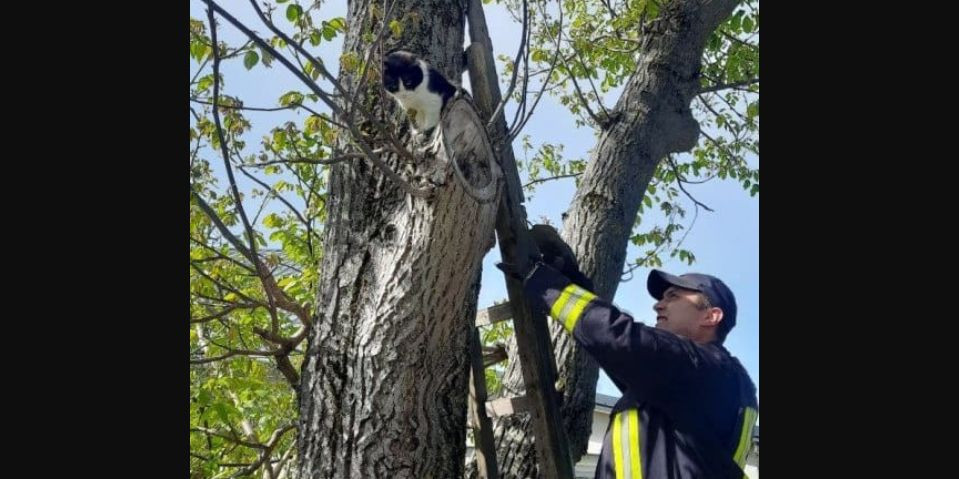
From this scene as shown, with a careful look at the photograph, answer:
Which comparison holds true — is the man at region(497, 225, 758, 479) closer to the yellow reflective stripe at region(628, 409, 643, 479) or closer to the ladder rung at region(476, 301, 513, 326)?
the yellow reflective stripe at region(628, 409, 643, 479)

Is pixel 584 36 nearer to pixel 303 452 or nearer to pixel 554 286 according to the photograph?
pixel 554 286

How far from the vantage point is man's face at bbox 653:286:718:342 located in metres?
2.77

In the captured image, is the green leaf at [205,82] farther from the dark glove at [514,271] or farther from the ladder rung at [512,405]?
the ladder rung at [512,405]

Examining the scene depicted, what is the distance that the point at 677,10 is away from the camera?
4133mm

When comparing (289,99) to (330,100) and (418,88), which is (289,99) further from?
(330,100)

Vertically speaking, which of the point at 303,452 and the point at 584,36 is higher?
the point at 584,36

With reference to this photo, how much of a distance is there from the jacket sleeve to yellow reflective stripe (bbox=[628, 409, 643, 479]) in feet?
0.28

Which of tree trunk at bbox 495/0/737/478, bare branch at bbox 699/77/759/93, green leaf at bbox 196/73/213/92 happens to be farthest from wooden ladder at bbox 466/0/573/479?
bare branch at bbox 699/77/759/93

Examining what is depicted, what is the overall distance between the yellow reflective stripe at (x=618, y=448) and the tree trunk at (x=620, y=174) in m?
0.55

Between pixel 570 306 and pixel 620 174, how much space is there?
4.73ft

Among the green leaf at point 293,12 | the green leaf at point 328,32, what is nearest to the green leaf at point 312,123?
the green leaf at point 328,32

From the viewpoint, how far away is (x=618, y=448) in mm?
2461

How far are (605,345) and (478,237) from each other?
0.48 metres

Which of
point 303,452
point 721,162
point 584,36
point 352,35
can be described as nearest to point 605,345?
point 303,452
